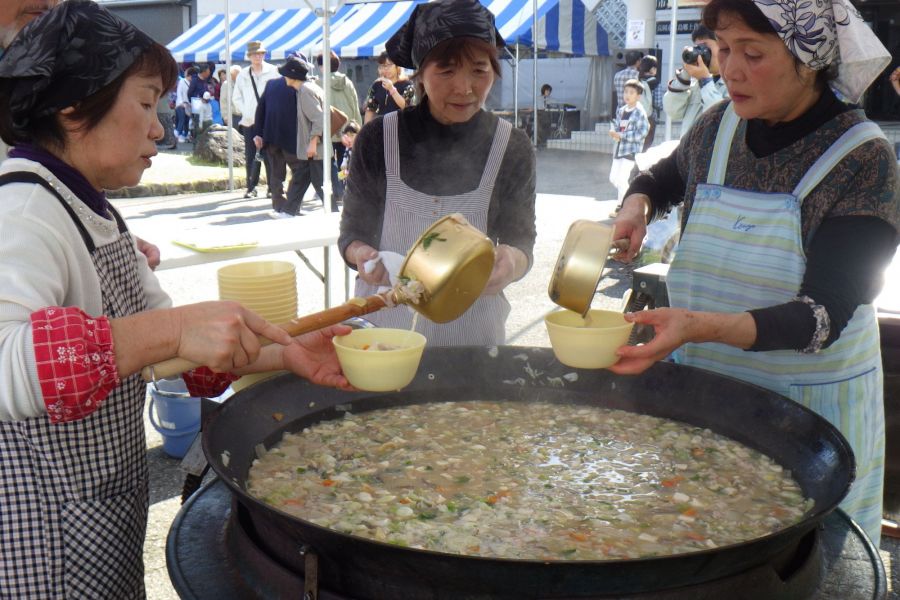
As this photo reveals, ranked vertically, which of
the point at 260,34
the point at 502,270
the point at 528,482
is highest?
the point at 260,34

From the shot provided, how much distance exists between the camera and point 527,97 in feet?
88.6

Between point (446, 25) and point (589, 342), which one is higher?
point (446, 25)

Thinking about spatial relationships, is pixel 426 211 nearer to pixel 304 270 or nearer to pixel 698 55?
pixel 698 55

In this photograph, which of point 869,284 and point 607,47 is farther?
point 607,47

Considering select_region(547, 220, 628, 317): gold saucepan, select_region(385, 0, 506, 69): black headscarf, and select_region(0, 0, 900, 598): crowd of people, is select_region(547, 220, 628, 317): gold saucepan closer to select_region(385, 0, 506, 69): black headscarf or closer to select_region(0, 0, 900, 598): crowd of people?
select_region(0, 0, 900, 598): crowd of people

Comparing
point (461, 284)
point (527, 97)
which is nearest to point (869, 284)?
point (461, 284)

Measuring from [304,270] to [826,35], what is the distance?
25.4 ft

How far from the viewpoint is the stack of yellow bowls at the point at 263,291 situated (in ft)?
11.1

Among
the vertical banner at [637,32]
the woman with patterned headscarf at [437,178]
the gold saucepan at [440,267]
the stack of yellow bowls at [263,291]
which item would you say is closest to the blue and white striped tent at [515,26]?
the vertical banner at [637,32]

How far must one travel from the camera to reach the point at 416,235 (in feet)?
10.2

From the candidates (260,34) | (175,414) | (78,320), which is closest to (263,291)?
(175,414)

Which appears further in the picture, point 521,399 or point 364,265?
point 364,265

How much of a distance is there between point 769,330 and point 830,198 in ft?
1.41

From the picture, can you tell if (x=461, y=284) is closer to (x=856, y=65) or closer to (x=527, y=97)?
(x=856, y=65)
